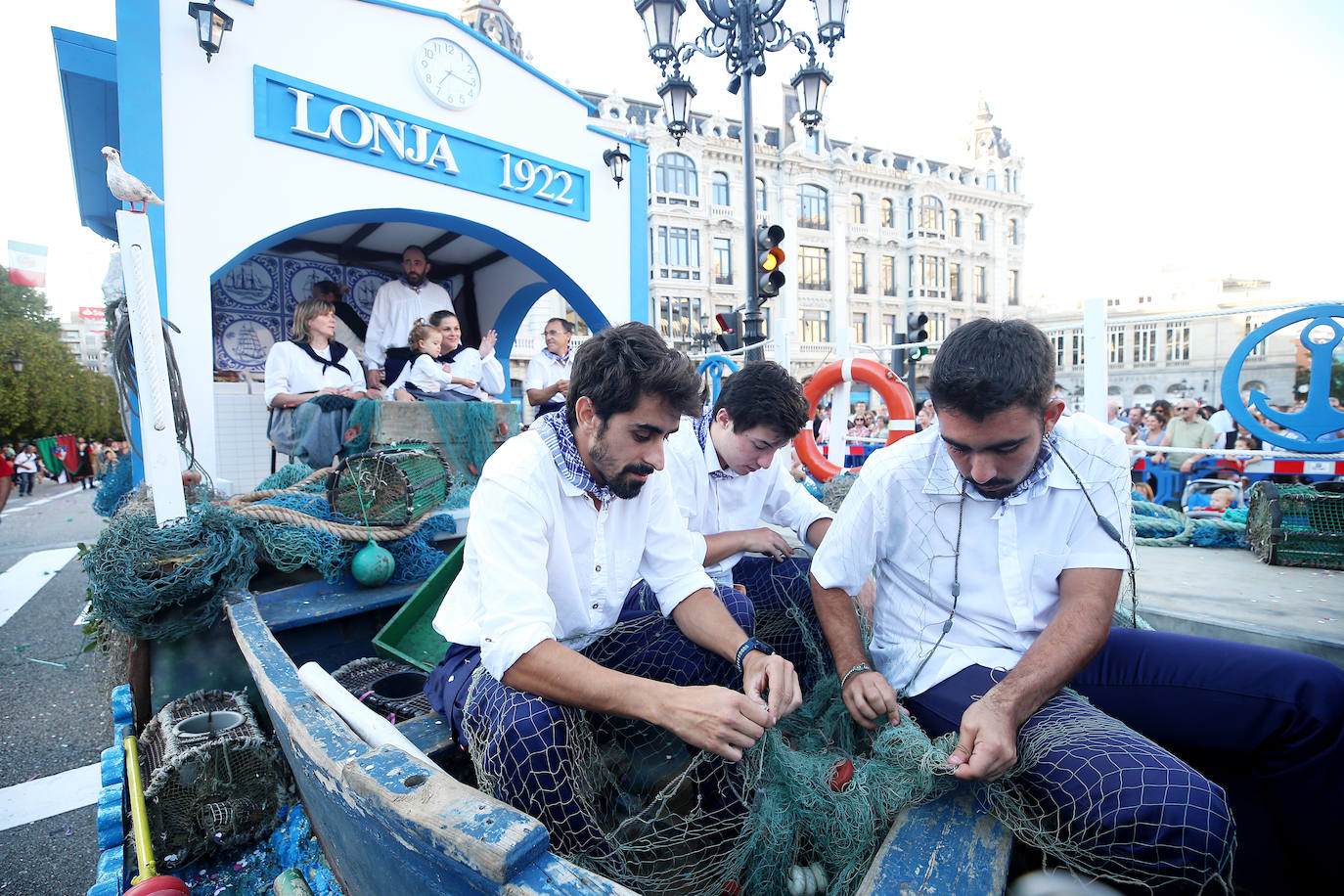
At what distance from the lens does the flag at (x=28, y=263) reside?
34.9 metres

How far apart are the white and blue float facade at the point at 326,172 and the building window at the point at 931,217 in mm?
33004

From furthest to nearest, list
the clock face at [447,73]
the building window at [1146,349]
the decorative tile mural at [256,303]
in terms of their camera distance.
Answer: the building window at [1146,349], the decorative tile mural at [256,303], the clock face at [447,73]

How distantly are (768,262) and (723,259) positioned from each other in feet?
83.6

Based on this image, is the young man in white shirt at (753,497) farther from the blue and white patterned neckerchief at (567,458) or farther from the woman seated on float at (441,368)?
the woman seated on float at (441,368)

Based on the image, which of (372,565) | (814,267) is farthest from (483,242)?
(814,267)

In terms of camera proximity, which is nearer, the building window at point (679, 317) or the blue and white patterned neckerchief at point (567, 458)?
the blue and white patterned neckerchief at point (567, 458)

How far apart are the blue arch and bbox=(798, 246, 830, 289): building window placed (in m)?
27.3

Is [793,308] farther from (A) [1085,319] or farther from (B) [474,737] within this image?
(B) [474,737]

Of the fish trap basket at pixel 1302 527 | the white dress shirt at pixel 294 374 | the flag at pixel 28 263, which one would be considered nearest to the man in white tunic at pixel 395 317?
the white dress shirt at pixel 294 374

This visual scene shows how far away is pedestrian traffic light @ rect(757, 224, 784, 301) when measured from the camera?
730cm

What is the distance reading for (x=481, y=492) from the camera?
1.70 meters

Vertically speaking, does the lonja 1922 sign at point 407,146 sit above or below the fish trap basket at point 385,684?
above

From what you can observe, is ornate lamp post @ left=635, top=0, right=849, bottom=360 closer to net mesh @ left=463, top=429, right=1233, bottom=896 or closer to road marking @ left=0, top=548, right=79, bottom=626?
net mesh @ left=463, top=429, right=1233, bottom=896

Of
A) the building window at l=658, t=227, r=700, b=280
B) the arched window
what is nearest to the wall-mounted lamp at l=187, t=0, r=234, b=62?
the building window at l=658, t=227, r=700, b=280
